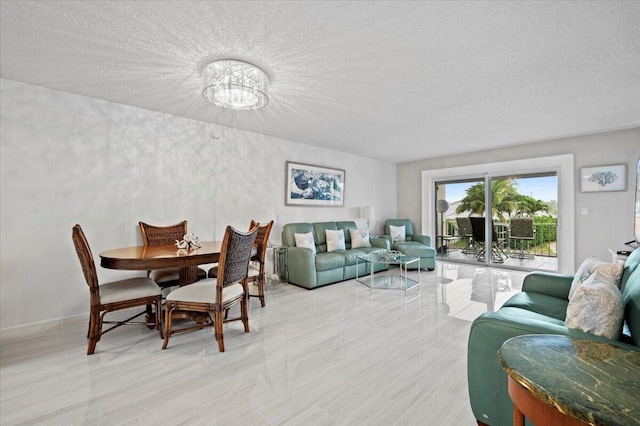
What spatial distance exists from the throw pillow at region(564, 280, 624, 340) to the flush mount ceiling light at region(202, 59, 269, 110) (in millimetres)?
2727

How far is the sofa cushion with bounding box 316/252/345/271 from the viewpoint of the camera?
13.9 feet

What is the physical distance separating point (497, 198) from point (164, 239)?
6202 mm

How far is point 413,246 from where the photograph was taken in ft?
18.2

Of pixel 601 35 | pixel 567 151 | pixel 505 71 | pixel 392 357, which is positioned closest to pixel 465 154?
pixel 567 151

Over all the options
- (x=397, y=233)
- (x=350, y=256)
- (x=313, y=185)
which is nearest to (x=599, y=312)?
(x=350, y=256)

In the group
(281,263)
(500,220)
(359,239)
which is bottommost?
(281,263)

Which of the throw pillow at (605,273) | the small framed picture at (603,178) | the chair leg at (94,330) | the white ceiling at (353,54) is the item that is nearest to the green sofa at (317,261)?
the white ceiling at (353,54)

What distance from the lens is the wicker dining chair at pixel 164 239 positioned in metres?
3.10

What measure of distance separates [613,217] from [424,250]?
287cm

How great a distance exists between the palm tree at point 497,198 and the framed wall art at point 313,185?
2945 millimetres

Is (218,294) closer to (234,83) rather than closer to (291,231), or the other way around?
(234,83)

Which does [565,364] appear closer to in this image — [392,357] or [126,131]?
[392,357]

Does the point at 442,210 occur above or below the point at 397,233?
above

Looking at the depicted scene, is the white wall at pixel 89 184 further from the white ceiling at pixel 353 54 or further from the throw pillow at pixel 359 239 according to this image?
the throw pillow at pixel 359 239
